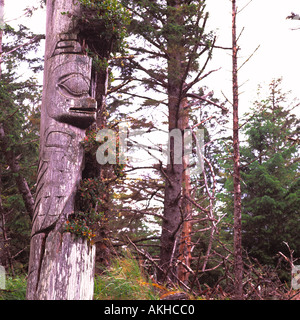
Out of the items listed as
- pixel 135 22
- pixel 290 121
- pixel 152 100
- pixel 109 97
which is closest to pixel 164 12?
pixel 135 22

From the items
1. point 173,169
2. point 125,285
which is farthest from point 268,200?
point 125,285

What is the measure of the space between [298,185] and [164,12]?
11.6m

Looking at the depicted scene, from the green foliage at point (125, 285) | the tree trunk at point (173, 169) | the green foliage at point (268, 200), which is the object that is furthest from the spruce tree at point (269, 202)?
the green foliage at point (125, 285)

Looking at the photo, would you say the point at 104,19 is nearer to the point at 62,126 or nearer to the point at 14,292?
the point at 62,126

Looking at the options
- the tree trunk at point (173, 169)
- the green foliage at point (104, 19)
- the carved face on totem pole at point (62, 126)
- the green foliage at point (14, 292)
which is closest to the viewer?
the carved face on totem pole at point (62, 126)

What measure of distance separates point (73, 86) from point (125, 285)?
115 inches

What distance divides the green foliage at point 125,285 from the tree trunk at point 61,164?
0.73 meters

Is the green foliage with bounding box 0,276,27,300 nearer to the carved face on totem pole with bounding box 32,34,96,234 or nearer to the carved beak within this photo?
the carved face on totem pole with bounding box 32,34,96,234

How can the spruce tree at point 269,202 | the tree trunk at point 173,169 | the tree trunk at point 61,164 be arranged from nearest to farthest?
1. the tree trunk at point 61,164
2. the tree trunk at point 173,169
3. the spruce tree at point 269,202

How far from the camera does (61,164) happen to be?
446cm

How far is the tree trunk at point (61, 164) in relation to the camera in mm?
4188

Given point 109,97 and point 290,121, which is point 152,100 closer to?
point 109,97

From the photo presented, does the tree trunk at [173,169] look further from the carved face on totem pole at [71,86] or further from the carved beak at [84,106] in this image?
the carved beak at [84,106]

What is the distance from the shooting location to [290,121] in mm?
23578
